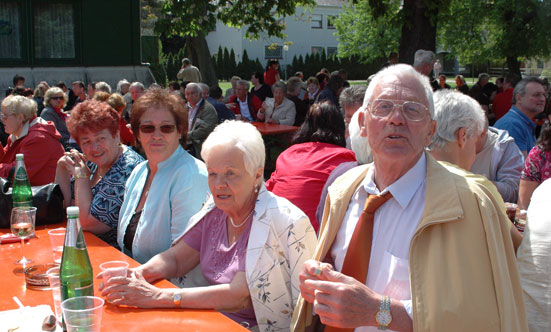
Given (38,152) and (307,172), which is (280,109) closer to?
(38,152)

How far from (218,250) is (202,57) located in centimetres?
1567

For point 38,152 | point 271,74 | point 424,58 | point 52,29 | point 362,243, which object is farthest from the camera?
point 271,74

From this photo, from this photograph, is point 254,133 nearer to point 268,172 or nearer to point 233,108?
point 268,172

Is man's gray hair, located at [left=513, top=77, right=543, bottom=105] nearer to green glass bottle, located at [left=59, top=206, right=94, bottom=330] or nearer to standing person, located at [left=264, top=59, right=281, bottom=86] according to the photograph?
green glass bottle, located at [left=59, top=206, right=94, bottom=330]

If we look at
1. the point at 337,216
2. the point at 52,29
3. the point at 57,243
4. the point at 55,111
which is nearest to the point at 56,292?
the point at 57,243

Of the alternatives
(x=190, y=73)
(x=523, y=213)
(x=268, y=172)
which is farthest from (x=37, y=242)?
(x=190, y=73)

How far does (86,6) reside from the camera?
1495 centimetres

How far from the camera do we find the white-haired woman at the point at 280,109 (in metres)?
10.6

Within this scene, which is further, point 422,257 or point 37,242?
point 37,242

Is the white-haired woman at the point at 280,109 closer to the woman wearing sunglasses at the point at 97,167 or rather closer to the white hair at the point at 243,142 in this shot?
the woman wearing sunglasses at the point at 97,167

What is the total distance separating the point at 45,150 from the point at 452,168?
168 inches

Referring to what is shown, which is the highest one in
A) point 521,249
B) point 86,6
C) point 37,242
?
point 86,6

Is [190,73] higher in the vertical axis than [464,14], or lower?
lower

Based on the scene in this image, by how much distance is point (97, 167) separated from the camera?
13.4 ft
